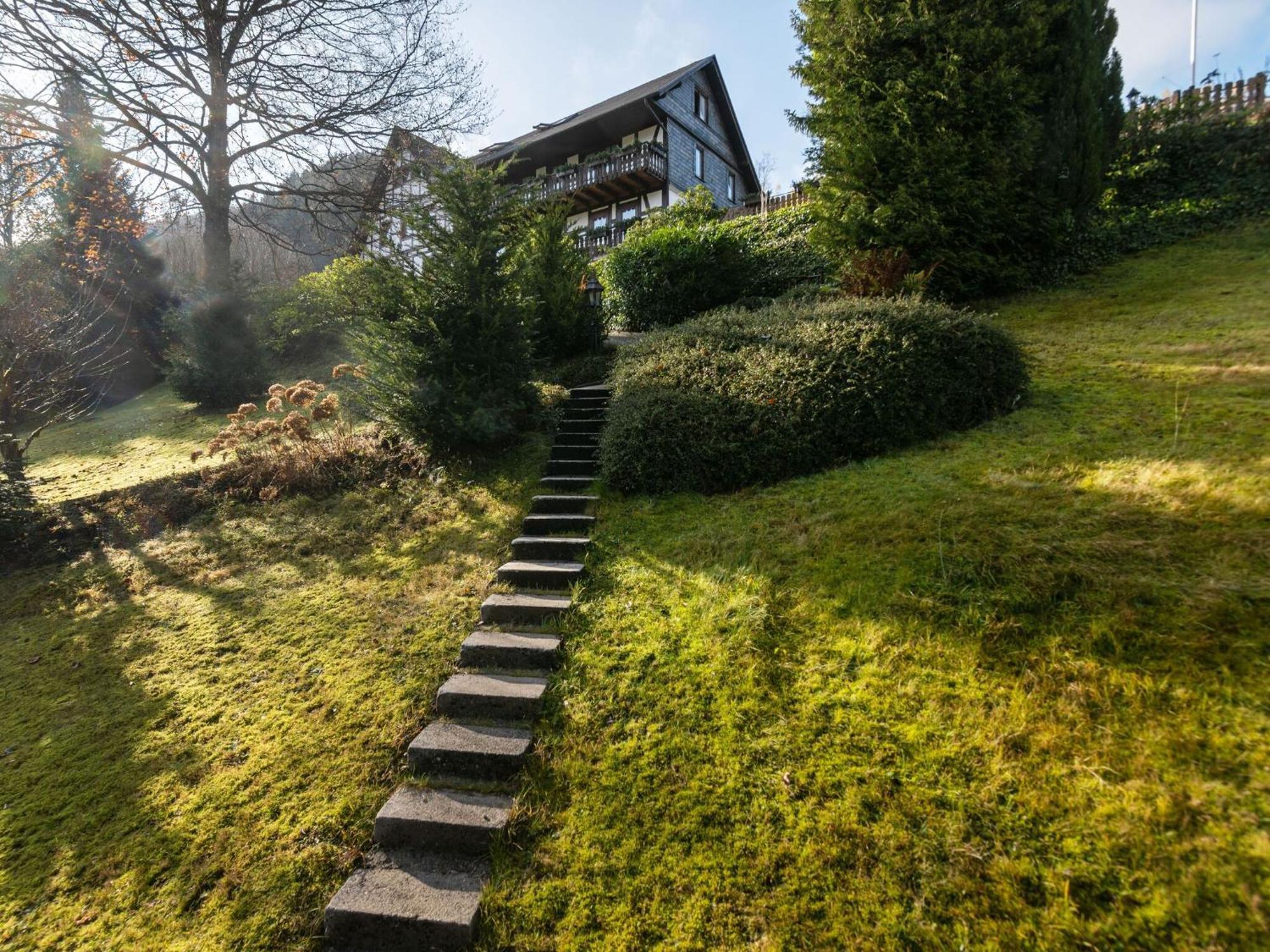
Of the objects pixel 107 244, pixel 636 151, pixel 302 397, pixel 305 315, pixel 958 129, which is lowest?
pixel 302 397

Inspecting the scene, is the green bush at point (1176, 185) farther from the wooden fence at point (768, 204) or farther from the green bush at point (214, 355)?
the green bush at point (214, 355)

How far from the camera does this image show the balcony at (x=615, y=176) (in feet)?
65.5

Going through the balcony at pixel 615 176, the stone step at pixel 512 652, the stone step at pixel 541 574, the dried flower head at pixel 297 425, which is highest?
the balcony at pixel 615 176

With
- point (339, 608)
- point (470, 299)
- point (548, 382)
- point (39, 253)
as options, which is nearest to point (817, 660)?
point (339, 608)

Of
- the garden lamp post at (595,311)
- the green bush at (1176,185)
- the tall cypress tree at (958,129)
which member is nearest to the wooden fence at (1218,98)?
the green bush at (1176,185)

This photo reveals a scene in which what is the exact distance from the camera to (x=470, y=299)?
23.4ft

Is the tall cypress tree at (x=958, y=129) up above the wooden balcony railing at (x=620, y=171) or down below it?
below

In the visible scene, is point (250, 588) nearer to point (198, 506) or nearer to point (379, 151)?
point (198, 506)

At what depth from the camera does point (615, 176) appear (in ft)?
66.4

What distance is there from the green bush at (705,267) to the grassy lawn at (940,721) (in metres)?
8.27

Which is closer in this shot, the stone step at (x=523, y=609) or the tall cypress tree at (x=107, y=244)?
the stone step at (x=523, y=609)

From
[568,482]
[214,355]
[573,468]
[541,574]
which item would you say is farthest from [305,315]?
[541,574]

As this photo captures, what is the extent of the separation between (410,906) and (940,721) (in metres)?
2.82

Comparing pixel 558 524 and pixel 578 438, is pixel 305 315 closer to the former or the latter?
pixel 578 438
